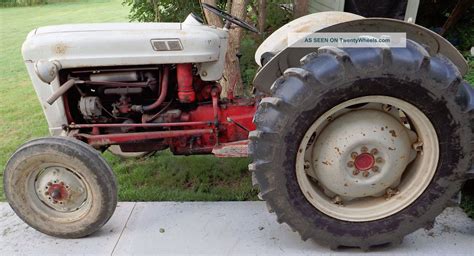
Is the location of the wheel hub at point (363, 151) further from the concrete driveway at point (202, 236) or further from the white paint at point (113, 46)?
the white paint at point (113, 46)

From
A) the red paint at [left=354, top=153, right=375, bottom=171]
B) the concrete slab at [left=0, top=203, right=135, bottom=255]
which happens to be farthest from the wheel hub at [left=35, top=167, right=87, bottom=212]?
the red paint at [left=354, top=153, right=375, bottom=171]

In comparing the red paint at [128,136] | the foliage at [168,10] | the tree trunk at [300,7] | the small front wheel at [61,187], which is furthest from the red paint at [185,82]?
the foliage at [168,10]

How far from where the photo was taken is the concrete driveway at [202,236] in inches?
105

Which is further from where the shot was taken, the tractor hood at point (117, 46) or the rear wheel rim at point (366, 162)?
the tractor hood at point (117, 46)

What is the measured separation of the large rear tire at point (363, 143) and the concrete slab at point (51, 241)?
106 cm

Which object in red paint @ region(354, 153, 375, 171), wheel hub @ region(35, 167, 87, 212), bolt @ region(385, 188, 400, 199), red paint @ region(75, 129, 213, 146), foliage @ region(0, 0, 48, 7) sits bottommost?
foliage @ region(0, 0, 48, 7)

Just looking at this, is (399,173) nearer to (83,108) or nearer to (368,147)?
(368,147)

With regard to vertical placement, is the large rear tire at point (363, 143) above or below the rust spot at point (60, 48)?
below

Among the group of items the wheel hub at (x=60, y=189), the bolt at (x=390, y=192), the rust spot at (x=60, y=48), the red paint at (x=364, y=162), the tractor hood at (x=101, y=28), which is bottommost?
the wheel hub at (x=60, y=189)

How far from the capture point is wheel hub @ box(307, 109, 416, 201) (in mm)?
2543

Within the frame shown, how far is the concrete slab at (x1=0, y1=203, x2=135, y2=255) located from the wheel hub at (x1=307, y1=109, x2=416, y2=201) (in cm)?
136

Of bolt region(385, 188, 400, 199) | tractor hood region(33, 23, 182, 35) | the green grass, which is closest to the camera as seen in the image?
bolt region(385, 188, 400, 199)

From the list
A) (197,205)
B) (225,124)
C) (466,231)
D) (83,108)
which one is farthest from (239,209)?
(466,231)

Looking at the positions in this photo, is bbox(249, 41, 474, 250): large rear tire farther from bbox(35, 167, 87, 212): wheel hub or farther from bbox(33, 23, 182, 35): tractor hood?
bbox(35, 167, 87, 212): wheel hub
